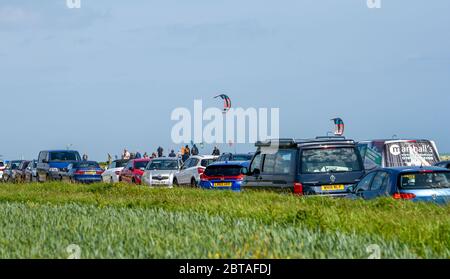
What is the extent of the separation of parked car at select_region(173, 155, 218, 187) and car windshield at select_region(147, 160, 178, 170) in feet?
3.21

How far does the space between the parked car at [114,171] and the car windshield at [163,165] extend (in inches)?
219

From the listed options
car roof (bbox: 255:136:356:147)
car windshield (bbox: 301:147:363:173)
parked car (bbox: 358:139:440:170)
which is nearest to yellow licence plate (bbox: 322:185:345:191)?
car windshield (bbox: 301:147:363:173)

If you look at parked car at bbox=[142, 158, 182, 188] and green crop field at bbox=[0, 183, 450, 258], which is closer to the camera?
green crop field at bbox=[0, 183, 450, 258]

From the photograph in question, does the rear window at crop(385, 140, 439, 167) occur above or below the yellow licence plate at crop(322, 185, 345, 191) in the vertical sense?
above

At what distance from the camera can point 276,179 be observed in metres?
21.4

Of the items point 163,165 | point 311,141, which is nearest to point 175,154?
point 163,165

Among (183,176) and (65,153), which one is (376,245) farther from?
(65,153)

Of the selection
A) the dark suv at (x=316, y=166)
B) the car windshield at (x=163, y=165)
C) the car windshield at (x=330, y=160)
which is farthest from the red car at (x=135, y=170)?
the car windshield at (x=330, y=160)

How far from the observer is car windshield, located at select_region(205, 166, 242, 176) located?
30.8m

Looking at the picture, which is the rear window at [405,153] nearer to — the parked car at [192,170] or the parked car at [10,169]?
the parked car at [192,170]

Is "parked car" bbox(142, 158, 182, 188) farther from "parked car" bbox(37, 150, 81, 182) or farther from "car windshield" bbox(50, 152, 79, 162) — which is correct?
"car windshield" bbox(50, 152, 79, 162)

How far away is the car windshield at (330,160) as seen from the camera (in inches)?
808

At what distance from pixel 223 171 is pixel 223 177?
300 millimetres

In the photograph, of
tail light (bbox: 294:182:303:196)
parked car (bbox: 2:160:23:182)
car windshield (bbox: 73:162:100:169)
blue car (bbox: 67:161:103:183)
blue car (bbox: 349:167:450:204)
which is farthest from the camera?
parked car (bbox: 2:160:23:182)
